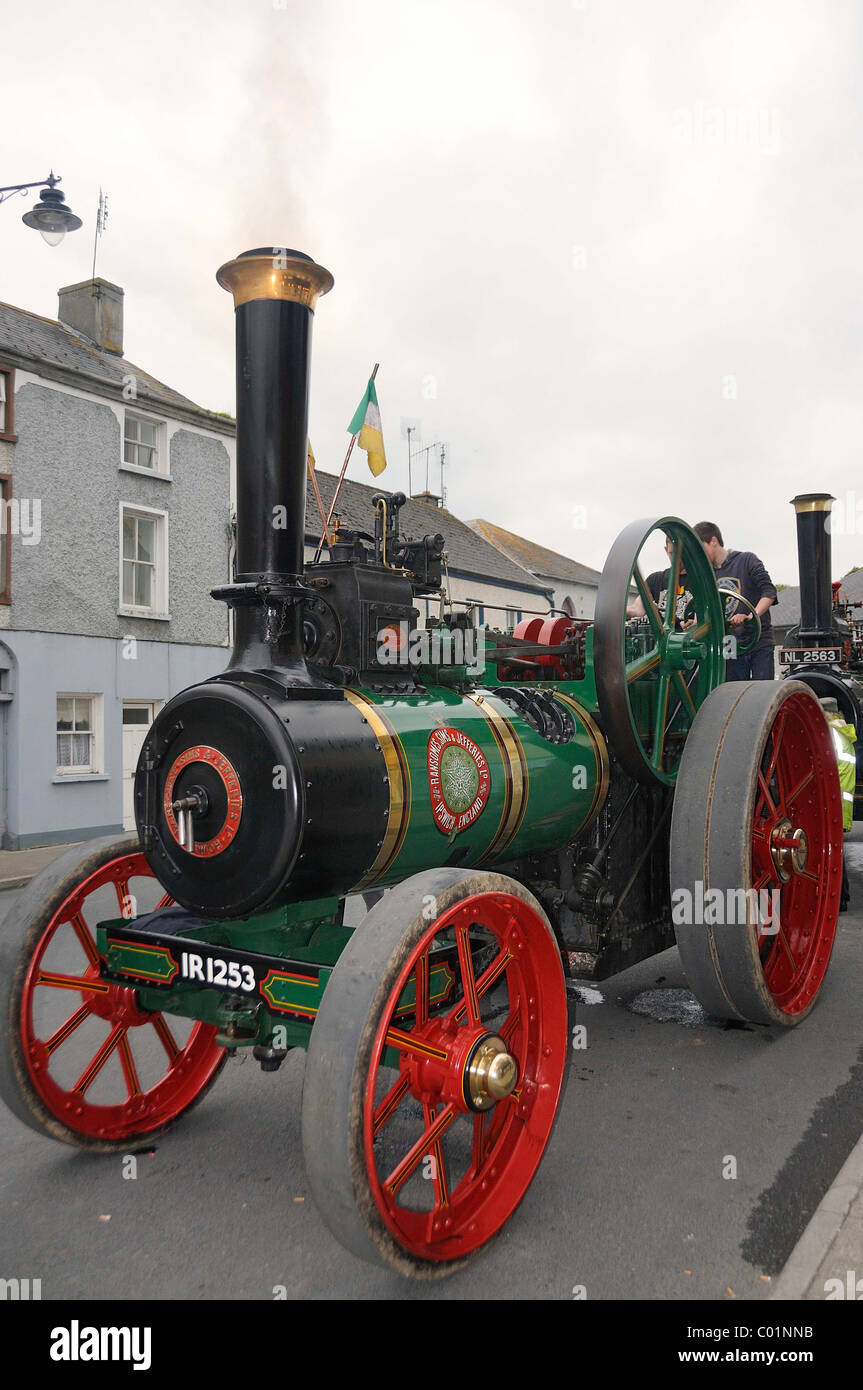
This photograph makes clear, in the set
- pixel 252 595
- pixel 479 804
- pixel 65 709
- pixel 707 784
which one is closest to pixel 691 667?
pixel 707 784

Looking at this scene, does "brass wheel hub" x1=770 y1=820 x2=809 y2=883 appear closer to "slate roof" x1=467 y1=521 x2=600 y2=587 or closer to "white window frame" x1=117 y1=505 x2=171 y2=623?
"white window frame" x1=117 y1=505 x2=171 y2=623

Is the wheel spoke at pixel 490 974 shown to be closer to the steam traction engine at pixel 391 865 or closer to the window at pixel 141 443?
the steam traction engine at pixel 391 865

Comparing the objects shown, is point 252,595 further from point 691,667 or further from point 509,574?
point 509,574

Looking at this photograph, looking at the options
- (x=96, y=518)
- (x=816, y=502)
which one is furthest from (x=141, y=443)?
(x=816, y=502)

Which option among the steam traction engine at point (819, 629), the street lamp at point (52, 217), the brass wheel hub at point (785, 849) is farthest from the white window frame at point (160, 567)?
the brass wheel hub at point (785, 849)

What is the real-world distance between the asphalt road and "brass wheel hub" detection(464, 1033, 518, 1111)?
0.44m

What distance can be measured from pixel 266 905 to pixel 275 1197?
0.86 m

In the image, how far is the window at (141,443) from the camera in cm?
1308

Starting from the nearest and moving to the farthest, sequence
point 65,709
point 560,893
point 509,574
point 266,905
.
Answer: point 266,905
point 560,893
point 65,709
point 509,574

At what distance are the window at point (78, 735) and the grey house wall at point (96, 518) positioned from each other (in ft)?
2.87

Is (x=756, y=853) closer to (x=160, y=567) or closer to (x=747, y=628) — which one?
(x=747, y=628)

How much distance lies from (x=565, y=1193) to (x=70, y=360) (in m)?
12.5

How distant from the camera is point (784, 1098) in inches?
137

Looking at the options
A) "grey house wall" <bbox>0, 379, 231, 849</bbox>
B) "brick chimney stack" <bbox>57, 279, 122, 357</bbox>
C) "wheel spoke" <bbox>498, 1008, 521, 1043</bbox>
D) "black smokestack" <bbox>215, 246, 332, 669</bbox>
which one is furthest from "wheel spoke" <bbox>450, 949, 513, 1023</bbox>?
"brick chimney stack" <bbox>57, 279, 122, 357</bbox>
